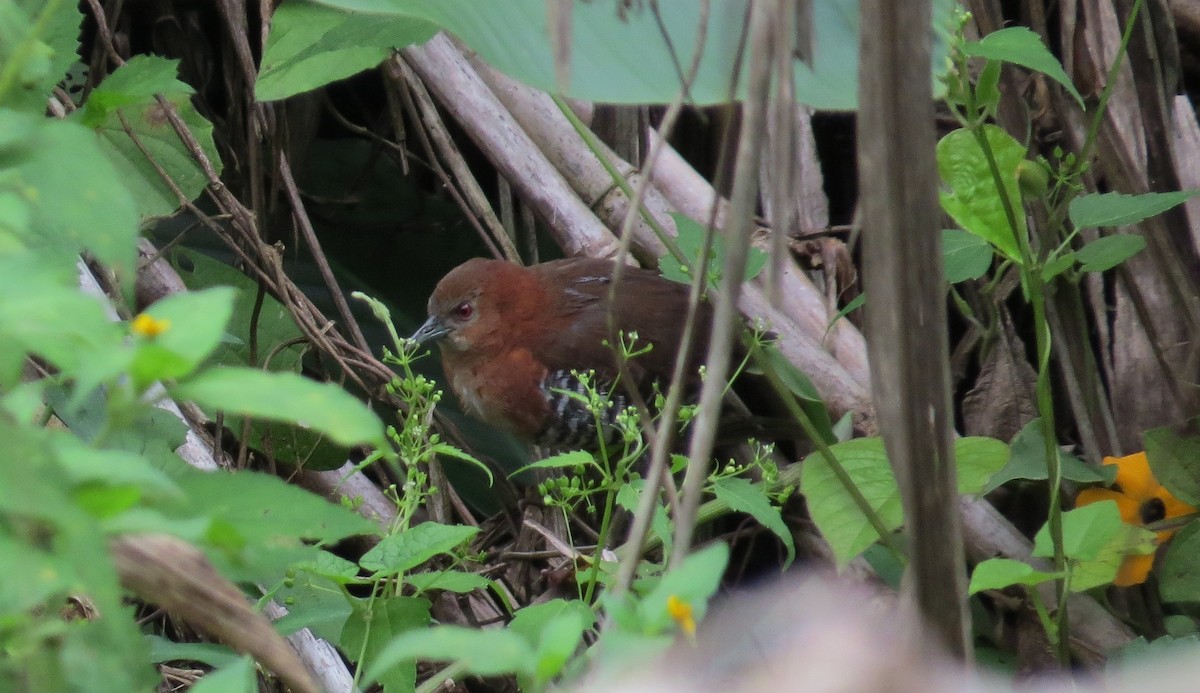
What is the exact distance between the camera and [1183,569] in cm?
200

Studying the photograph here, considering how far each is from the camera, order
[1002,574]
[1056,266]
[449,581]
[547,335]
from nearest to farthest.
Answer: [1002,574] < [449,581] < [1056,266] < [547,335]

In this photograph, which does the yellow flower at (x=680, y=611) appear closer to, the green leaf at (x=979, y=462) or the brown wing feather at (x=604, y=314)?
the green leaf at (x=979, y=462)

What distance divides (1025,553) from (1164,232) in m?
0.66

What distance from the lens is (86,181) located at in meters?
0.86

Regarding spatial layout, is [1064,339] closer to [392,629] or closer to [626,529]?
[626,529]

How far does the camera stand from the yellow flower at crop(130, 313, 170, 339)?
0.77 meters

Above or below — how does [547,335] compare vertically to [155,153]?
below

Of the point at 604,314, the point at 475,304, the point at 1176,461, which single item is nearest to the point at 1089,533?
the point at 1176,461

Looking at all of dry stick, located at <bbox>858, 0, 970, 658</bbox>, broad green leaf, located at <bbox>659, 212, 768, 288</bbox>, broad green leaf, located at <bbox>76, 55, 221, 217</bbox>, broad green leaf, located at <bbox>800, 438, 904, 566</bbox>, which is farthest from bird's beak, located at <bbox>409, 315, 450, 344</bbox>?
dry stick, located at <bbox>858, 0, 970, 658</bbox>

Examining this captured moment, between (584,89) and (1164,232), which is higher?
(584,89)

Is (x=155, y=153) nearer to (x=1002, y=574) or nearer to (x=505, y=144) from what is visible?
(x=505, y=144)

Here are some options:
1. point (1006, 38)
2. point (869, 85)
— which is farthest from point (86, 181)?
point (1006, 38)

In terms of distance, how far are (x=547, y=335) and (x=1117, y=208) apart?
1786 mm

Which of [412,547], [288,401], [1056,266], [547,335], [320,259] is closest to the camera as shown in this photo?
[288,401]
